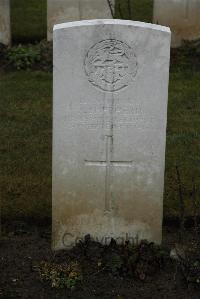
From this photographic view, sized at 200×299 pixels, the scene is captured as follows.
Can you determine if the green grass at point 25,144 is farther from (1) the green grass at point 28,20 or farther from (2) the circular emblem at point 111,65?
(1) the green grass at point 28,20

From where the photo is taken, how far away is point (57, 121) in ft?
16.2

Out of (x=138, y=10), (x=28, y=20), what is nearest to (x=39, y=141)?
(x=28, y=20)

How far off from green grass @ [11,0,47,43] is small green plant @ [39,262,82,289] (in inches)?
259

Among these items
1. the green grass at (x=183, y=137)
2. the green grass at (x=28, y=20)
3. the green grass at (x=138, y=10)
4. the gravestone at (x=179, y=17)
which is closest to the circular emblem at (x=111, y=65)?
the green grass at (x=183, y=137)

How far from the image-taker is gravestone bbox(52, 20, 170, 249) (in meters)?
4.81

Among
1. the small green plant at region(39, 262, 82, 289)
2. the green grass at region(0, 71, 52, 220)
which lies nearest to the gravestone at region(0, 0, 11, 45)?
the green grass at region(0, 71, 52, 220)

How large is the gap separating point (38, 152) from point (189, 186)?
1580 millimetres

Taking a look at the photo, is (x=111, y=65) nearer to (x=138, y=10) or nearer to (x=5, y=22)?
(x=5, y=22)

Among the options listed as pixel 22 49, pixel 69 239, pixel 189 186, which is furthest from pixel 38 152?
pixel 22 49

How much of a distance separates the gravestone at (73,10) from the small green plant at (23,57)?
518mm

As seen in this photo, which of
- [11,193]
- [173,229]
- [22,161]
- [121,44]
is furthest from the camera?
[22,161]

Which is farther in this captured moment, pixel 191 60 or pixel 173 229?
pixel 191 60

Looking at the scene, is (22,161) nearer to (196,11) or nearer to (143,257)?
(143,257)

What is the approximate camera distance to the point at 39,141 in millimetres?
7398
